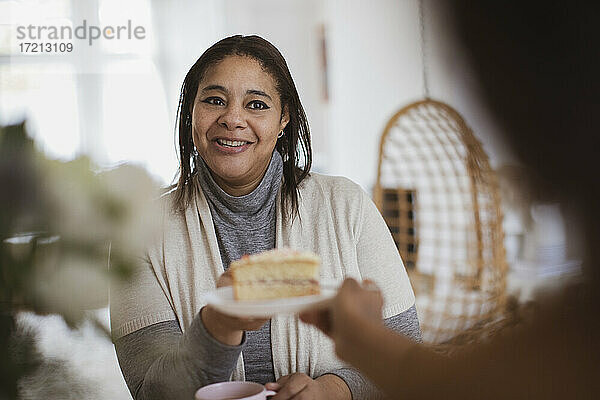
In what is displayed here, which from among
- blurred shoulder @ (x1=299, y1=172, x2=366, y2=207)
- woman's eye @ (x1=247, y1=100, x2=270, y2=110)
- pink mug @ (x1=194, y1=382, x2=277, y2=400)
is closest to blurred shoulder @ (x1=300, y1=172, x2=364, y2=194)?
blurred shoulder @ (x1=299, y1=172, x2=366, y2=207)

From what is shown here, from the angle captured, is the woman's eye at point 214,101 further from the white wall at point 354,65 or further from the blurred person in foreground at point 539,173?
the blurred person in foreground at point 539,173

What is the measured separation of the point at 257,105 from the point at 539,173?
12.0 inches

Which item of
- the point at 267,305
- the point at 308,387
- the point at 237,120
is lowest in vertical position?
the point at 308,387

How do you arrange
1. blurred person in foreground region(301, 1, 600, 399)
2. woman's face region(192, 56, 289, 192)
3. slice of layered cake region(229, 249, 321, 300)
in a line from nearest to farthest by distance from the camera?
blurred person in foreground region(301, 1, 600, 399), slice of layered cake region(229, 249, 321, 300), woman's face region(192, 56, 289, 192)

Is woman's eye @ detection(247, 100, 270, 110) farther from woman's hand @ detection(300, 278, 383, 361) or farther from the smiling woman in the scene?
woman's hand @ detection(300, 278, 383, 361)

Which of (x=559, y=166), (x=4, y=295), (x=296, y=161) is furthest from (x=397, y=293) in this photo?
(x=4, y=295)

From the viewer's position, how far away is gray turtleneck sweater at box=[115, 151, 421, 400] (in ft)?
1.94

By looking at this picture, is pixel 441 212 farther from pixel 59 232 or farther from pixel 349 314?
pixel 59 232

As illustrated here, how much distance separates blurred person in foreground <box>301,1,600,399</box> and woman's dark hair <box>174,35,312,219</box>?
0.28 metres

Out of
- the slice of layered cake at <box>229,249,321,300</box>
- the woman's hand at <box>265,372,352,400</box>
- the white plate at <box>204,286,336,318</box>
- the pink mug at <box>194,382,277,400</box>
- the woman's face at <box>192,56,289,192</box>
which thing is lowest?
the woman's hand at <box>265,372,352,400</box>

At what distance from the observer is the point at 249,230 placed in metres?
0.67

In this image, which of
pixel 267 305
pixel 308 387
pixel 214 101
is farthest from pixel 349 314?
pixel 214 101

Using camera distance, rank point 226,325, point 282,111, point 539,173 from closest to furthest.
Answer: point 539,173 → point 226,325 → point 282,111

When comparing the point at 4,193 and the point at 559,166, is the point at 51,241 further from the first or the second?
the point at 559,166
